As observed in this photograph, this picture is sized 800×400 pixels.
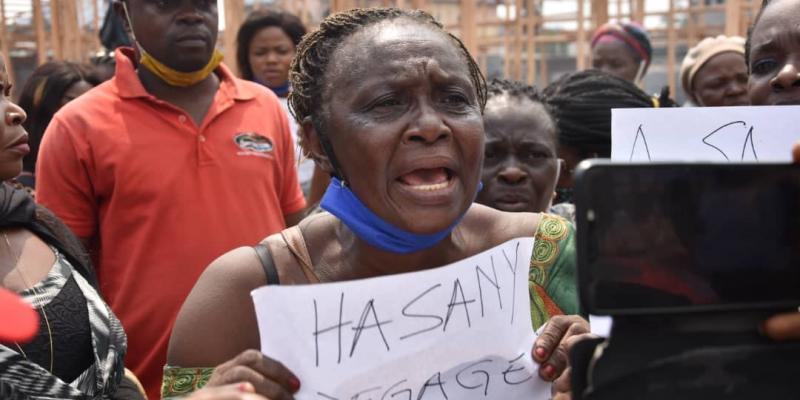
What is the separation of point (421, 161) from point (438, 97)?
0.53ft

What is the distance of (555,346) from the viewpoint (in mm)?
1641

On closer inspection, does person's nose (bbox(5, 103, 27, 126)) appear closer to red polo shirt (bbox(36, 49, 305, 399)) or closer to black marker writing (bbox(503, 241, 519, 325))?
red polo shirt (bbox(36, 49, 305, 399))

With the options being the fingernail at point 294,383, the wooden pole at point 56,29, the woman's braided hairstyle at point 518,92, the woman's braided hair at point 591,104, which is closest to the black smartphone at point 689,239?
the fingernail at point 294,383

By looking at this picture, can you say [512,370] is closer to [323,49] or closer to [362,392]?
[362,392]

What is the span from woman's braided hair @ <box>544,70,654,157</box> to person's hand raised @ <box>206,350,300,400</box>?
2.27m

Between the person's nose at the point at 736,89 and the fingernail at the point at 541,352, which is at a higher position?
the person's nose at the point at 736,89

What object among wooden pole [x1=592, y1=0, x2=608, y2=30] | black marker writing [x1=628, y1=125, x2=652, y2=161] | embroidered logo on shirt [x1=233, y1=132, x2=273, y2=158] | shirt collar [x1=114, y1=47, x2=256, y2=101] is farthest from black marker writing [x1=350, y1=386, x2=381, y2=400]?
wooden pole [x1=592, y1=0, x2=608, y2=30]

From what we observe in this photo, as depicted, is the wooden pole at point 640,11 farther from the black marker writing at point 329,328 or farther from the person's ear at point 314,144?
the black marker writing at point 329,328

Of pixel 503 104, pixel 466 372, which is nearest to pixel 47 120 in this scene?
pixel 503 104

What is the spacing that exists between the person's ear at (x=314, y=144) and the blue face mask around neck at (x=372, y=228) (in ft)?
0.36

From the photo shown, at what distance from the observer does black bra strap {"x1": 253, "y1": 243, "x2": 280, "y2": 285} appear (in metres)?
1.83

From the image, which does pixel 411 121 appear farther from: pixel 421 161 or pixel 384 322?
pixel 384 322

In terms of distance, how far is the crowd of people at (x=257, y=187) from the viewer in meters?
1.78

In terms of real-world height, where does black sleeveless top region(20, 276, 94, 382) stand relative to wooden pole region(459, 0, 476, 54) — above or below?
below
